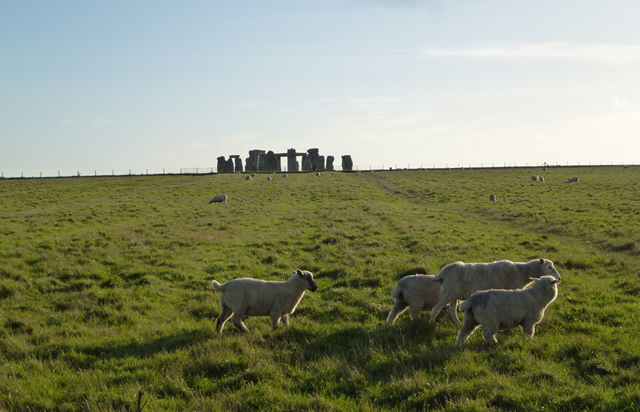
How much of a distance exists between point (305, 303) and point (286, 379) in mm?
3936

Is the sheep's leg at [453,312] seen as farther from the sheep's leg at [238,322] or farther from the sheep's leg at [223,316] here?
the sheep's leg at [223,316]

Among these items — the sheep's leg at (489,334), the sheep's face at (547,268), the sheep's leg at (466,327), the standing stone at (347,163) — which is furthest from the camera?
the standing stone at (347,163)

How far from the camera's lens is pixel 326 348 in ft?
25.2

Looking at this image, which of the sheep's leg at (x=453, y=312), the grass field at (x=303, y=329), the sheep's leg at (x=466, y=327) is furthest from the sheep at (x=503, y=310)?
the sheep's leg at (x=453, y=312)

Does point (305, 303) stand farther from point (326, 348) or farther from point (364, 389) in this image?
point (364, 389)

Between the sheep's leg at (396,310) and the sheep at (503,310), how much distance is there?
1.58 m

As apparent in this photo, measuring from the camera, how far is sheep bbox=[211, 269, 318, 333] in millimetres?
8602

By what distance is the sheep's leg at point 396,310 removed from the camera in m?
8.92

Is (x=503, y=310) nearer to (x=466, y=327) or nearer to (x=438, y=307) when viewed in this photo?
(x=466, y=327)

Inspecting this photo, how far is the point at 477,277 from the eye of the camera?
9.29 m

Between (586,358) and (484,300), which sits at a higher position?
(484,300)

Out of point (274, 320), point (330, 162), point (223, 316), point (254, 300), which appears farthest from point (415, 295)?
point (330, 162)

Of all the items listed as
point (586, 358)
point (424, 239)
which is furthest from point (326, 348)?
point (424, 239)

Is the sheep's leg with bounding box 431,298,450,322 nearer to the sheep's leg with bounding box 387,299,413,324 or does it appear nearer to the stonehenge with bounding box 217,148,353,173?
the sheep's leg with bounding box 387,299,413,324
